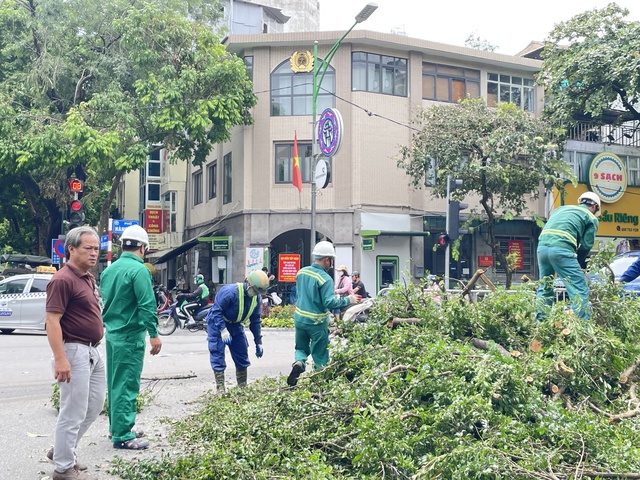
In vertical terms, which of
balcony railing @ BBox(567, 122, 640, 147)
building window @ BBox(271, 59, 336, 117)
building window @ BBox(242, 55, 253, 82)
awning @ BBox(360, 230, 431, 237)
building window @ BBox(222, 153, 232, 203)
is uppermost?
building window @ BBox(242, 55, 253, 82)

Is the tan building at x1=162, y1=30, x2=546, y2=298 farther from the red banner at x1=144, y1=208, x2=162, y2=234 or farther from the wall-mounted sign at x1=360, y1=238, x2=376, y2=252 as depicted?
the red banner at x1=144, y1=208, x2=162, y2=234

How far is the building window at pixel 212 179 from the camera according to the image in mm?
31641

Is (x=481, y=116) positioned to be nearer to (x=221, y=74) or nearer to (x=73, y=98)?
(x=221, y=74)

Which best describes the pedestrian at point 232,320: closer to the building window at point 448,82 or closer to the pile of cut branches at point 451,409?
the pile of cut branches at point 451,409

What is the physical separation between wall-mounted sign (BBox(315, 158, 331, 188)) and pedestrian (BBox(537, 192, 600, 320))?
1425 cm

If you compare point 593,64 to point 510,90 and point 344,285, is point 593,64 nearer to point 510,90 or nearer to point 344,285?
point 510,90

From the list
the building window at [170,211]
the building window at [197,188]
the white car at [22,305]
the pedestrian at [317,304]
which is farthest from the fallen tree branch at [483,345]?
the building window at [170,211]

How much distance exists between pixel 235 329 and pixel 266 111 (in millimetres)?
20064

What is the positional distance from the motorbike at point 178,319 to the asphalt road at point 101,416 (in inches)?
125

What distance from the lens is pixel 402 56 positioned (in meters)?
27.3

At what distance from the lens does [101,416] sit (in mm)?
7113

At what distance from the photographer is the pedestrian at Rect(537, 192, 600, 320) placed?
723 centimetres

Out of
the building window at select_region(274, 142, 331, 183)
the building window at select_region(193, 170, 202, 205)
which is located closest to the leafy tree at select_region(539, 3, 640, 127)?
the building window at select_region(274, 142, 331, 183)

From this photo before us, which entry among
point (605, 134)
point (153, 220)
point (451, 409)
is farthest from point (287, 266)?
point (451, 409)
